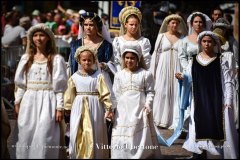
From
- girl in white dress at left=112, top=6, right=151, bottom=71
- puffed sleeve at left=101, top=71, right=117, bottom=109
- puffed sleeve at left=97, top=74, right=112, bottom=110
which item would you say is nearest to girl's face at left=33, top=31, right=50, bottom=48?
puffed sleeve at left=97, top=74, right=112, bottom=110

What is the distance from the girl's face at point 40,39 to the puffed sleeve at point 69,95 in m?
0.76

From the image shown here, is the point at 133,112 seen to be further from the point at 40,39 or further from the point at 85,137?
the point at 40,39

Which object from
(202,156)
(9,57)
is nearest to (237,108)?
(202,156)

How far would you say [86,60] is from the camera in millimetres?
10109

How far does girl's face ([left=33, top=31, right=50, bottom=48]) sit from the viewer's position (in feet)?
31.4

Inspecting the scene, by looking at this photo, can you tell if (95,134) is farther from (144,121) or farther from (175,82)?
(175,82)

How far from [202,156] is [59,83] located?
234 cm

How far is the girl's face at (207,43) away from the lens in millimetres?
10398

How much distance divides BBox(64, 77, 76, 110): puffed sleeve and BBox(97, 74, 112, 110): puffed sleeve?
350mm

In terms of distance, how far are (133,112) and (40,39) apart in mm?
1592

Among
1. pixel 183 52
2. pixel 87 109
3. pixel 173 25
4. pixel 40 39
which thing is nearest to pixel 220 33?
pixel 183 52

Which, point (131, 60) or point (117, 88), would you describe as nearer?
point (131, 60)

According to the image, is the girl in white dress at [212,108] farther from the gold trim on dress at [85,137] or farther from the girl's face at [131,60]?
the gold trim on dress at [85,137]

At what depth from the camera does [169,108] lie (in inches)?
537
